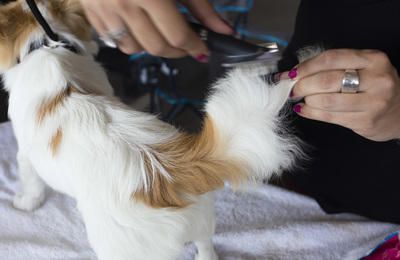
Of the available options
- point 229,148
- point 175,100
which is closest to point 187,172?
point 229,148

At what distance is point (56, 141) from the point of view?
0.84 m

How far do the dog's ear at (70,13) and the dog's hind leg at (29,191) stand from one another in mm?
428

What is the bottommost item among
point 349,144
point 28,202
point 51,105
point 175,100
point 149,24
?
point 28,202

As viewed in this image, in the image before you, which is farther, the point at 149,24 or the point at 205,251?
the point at 205,251

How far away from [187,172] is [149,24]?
0.96ft

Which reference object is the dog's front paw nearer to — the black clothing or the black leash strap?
the black leash strap

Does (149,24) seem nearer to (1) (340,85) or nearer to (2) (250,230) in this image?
(1) (340,85)

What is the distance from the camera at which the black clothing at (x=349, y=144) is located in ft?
3.33

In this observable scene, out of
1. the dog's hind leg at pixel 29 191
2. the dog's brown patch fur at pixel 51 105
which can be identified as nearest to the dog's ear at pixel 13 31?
the dog's brown patch fur at pixel 51 105

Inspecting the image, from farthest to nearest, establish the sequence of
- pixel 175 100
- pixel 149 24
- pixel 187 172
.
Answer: pixel 175 100, pixel 187 172, pixel 149 24

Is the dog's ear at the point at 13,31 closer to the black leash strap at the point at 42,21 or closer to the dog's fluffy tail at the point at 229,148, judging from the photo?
the black leash strap at the point at 42,21

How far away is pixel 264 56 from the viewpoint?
2.49 feet

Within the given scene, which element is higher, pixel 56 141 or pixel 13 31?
pixel 13 31

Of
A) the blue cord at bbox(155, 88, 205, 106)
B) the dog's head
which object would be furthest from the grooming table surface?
the blue cord at bbox(155, 88, 205, 106)
